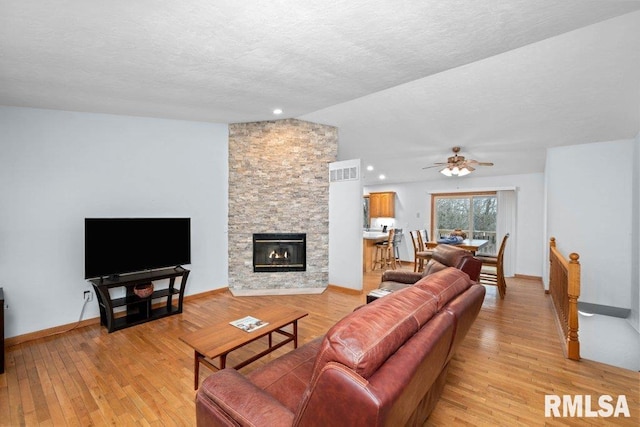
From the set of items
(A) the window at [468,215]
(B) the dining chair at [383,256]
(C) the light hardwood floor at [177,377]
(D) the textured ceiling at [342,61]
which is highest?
(D) the textured ceiling at [342,61]

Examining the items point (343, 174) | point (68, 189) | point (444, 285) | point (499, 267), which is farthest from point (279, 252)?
point (499, 267)

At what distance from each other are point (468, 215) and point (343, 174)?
15.6ft

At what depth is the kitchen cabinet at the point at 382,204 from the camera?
349 inches

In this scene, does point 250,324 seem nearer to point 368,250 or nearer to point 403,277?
point 403,277

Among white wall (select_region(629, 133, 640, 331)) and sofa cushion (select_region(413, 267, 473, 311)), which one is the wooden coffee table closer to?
sofa cushion (select_region(413, 267, 473, 311))

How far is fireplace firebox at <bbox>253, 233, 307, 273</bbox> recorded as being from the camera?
→ 4992 millimetres

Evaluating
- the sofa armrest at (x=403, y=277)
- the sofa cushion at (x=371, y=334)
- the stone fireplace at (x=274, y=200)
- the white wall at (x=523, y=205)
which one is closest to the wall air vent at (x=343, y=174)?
the stone fireplace at (x=274, y=200)

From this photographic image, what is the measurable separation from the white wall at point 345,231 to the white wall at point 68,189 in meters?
2.31

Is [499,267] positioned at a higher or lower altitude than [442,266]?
lower

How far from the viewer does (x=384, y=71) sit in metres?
2.86

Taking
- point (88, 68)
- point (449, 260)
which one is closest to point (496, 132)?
point (449, 260)

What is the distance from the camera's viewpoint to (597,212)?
4.68 meters

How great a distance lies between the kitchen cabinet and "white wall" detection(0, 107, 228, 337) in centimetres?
592

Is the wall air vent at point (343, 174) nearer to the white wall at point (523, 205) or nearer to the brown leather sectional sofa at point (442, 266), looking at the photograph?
the brown leather sectional sofa at point (442, 266)
